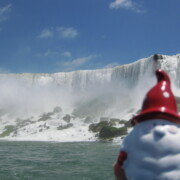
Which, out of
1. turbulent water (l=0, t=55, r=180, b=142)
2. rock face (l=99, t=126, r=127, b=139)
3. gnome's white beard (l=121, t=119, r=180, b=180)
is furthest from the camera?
turbulent water (l=0, t=55, r=180, b=142)

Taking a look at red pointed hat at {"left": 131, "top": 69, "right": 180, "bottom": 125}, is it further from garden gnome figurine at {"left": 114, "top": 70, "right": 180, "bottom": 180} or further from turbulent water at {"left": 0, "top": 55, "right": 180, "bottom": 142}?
turbulent water at {"left": 0, "top": 55, "right": 180, "bottom": 142}

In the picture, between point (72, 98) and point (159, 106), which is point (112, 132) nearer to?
point (159, 106)

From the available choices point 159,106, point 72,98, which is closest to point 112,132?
point 159,106

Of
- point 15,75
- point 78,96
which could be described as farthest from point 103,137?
point 15,75

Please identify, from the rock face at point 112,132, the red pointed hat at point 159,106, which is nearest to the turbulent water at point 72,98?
the rock face at point 112,132

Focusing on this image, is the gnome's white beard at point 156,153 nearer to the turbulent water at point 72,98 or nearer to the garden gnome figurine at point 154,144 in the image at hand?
the garden gnome figurine at point 154,144

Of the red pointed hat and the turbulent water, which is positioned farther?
the turbulent water

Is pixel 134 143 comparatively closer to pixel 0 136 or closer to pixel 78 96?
pixel 0 136

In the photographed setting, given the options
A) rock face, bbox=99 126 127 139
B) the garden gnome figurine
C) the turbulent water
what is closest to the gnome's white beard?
the garden gnome figurine
